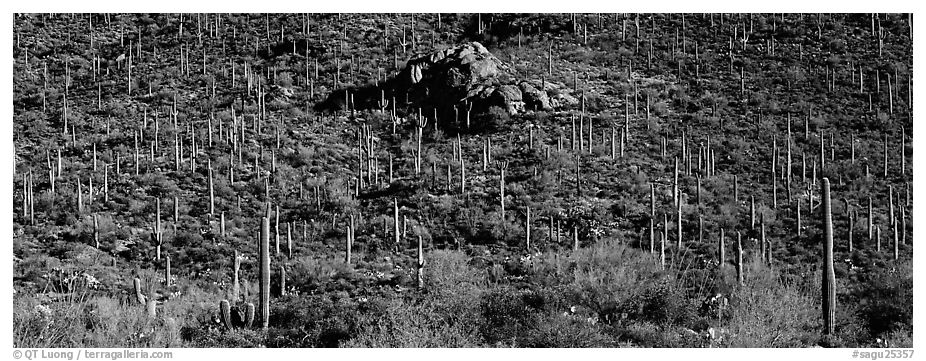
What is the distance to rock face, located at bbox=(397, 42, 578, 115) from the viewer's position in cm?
3697

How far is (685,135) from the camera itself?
1324 inches

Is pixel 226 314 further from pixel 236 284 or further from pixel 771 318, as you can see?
pixel 771 318

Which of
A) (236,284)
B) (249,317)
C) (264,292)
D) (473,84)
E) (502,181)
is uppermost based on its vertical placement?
(473,84)

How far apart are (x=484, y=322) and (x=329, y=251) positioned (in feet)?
31.9

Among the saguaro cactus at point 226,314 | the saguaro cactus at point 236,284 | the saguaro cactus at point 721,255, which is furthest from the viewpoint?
the saguaro cactus at point 721,255

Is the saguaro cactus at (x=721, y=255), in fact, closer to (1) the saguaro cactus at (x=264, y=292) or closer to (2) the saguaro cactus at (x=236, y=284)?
(1) the saguaro cactus at (x=264, y=292)

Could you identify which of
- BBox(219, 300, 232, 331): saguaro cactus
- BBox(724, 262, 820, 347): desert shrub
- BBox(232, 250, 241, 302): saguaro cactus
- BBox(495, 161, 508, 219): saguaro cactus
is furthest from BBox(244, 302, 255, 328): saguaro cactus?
BBox(495, 161, 508, 219): saguaro cactus

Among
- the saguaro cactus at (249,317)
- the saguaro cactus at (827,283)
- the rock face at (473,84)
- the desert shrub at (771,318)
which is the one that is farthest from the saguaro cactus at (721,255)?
the rock face at (473,84)

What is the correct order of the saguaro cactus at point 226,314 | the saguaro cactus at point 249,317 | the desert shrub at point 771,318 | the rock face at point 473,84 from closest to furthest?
the desert shrub at point 771,318 < the saguaro cactus at point 226,314 < the saguaro cactus at point 249,317 < the rock face at point 473,84

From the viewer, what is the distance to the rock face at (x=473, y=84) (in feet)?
121

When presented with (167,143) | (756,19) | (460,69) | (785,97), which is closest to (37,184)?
(167,143)

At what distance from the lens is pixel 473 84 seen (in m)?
38.8

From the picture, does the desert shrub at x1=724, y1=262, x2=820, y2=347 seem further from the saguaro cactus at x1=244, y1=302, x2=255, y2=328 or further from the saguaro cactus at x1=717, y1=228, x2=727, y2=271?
the saguaro cactus at x1=244, y1=302, x2=255, y2=328

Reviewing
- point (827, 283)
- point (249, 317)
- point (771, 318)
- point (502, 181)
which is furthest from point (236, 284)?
point (827, 283)
